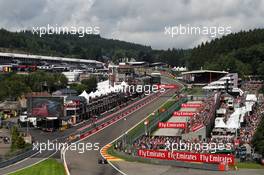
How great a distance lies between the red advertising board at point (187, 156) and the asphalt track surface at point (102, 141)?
169 inches

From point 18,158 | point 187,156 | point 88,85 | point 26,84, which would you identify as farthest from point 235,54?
point 187,156

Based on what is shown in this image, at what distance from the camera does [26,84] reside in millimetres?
116062

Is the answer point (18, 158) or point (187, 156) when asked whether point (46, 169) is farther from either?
point (187, 156)

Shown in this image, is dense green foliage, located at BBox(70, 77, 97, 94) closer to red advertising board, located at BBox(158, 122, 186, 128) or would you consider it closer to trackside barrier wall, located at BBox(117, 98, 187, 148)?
trackside barrier wall, located at BBox(117, 98, 187, 148)

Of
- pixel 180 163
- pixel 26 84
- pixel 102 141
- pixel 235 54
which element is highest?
pixel 235 54

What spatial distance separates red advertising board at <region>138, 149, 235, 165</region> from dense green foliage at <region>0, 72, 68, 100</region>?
5998 centimetres

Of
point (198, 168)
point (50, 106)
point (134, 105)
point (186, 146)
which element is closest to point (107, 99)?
point (134, 105)

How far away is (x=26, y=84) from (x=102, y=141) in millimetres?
57698

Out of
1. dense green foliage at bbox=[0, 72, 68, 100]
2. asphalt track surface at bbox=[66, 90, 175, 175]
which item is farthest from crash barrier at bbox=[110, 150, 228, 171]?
dense green foliage at bbox=[0, 72, 68, 100]

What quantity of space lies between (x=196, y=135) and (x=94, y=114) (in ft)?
104

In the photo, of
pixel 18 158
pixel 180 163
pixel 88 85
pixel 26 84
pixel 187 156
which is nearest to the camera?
pixel 180 163

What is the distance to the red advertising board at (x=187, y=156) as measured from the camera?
41.4 meters

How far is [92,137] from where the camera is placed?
66562 millimetres

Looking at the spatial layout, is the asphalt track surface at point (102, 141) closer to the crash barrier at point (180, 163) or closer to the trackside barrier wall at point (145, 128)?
the trackside barrier wall at point (145, 128)
